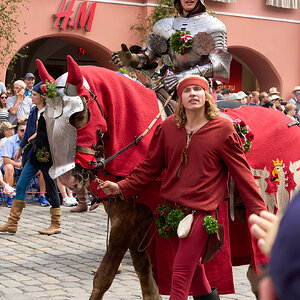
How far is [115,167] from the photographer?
15.0ft

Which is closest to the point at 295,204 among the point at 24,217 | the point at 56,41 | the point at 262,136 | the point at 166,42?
the point at 262,136

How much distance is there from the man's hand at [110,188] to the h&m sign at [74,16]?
15.3 meters

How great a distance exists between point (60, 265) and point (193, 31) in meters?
2.80

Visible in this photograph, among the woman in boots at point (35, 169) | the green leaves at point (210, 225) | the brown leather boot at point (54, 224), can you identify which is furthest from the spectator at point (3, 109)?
the green leaves at point (210, 225)

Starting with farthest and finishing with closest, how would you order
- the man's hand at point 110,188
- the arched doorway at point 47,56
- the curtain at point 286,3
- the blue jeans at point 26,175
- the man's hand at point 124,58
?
1. the arched doorway at point 47,56
2. the curtain at point 286,3
3. the blue jeans at point 26,175
4. the man's hand at point 124,58
5. the man's hand at point 110,188

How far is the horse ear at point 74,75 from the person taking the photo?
14.2 ft

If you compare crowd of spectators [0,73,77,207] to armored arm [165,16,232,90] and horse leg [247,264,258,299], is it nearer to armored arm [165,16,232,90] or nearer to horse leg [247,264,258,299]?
armored arm [165,16,232,90]

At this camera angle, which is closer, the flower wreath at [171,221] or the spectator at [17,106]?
the flower wreath at [171,221]

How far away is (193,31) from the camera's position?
5406 mm

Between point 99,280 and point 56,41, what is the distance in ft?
66.5

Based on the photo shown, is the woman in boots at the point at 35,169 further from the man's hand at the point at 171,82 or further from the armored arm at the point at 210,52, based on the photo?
the man's hand at the point at 171,82

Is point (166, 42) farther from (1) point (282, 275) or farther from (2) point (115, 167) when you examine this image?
(1) point (282, 275)

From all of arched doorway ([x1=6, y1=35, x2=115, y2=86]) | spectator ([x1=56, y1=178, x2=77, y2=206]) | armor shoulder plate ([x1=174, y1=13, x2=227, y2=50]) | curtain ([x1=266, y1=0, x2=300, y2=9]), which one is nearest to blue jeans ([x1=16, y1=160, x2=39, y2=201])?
spectator ([x1=56, y1=178, x2=77, y2=206])

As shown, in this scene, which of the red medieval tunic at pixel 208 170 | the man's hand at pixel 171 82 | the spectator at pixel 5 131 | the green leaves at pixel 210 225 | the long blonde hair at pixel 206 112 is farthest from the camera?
the spectator at pixel 5 131
